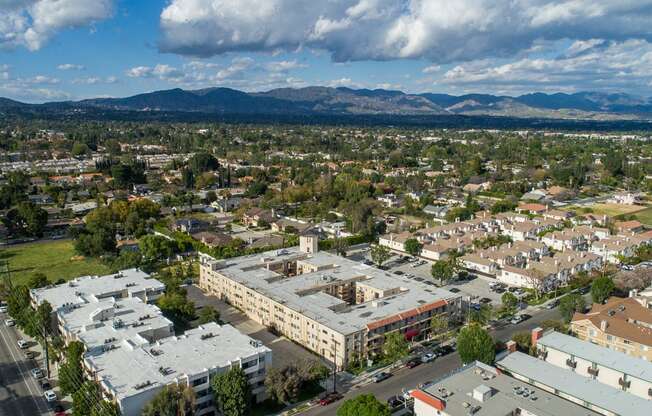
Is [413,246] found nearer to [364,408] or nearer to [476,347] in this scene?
[476,347]

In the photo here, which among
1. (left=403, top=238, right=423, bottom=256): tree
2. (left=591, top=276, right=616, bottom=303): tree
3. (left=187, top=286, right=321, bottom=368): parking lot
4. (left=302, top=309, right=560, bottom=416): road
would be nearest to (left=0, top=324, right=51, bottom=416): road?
(left=187, top=286, right=321, bottom=368): parking lot

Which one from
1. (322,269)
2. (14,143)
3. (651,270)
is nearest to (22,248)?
(322,269)

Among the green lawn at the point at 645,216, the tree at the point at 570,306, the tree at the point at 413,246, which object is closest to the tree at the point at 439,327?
the tree at the point at 570,306

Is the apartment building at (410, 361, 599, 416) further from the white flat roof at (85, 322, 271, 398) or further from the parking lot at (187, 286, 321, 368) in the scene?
the white flat roof at (85, 322, 271, 398)

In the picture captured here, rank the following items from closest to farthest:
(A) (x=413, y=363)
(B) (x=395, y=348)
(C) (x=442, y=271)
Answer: (B) (x=395, y=348) → (A) (x=413, y=363) → (C) (x=442, y=271)

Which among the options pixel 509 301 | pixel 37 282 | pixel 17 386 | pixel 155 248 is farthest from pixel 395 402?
pixel 155 248

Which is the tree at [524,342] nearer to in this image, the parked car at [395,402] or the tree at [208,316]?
the parked car at [395,402]
